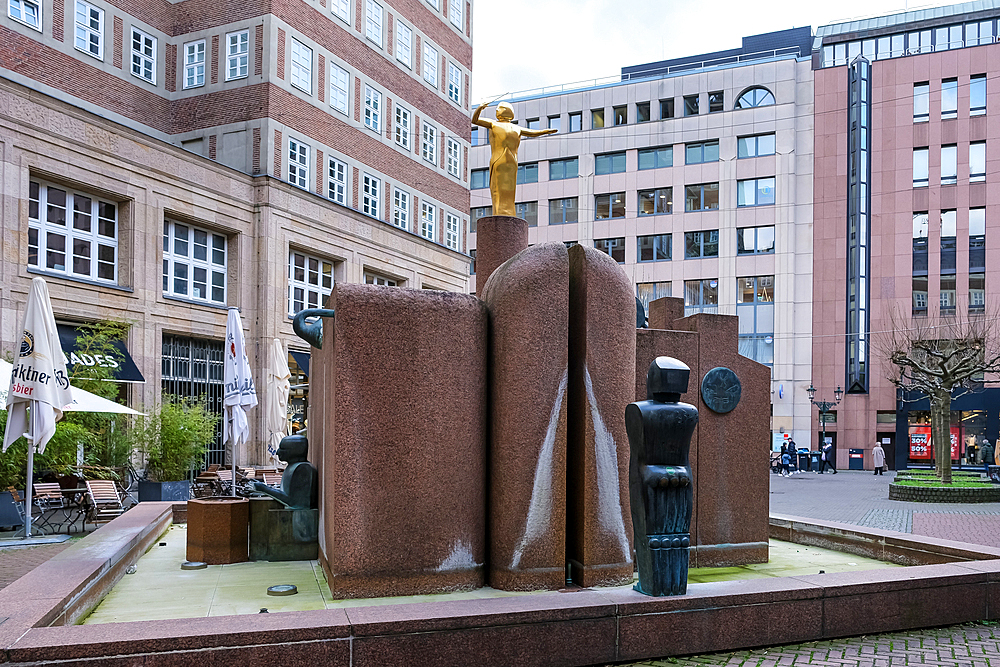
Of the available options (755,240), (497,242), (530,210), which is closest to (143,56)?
(497,242)

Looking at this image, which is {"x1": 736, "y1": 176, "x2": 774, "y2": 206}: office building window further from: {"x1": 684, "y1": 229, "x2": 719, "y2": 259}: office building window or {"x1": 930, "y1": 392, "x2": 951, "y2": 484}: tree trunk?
{"x1": 930, "y1": 392, "x2": 951, "y2": 484}: tree trunk

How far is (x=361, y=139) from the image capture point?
33.7 metres

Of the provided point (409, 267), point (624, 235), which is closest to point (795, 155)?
point (624, 235)

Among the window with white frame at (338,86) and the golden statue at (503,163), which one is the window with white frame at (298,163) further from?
the golden statue at (503,163)

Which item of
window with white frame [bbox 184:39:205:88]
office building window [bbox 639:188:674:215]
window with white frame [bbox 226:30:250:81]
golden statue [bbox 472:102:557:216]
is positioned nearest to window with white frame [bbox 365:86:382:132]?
window with white frame [bbox 226:30:250:81]

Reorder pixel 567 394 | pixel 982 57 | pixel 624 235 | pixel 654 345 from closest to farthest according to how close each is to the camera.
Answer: pixel 567 394, pixel 654 345, pixel 982 57, pixel 624 235

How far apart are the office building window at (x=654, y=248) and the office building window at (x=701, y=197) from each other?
2356 mm

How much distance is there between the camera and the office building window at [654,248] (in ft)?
182

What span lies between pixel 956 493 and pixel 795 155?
3355cm

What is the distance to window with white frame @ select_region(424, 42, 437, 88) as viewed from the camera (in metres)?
37.8

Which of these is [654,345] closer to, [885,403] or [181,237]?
[181,237]

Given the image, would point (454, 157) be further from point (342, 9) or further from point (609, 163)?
point (609, 163)

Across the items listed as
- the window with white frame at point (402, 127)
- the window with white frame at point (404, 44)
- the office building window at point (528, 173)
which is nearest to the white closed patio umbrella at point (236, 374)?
the window with white frame at point (402, 127)

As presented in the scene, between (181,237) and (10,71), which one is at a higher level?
(10,71)
